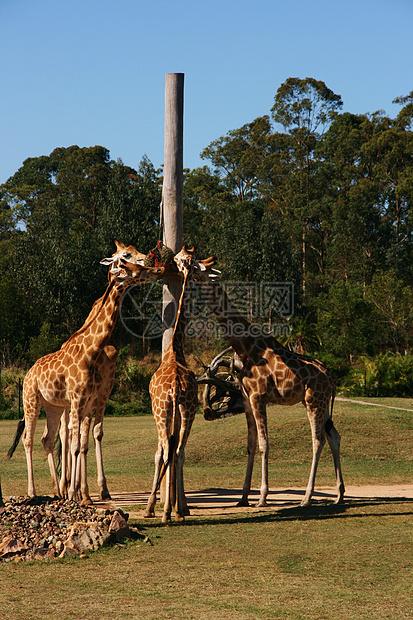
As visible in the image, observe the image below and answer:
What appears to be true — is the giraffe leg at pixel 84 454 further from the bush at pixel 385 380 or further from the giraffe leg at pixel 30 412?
the bush at pixel 385 380

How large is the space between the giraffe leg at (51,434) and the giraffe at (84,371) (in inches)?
14.4

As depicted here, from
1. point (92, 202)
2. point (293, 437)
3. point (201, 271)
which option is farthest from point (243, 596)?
point (92, 202)

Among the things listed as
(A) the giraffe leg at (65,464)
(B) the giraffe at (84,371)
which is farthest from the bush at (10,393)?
(B) the giraffe at (84,371)

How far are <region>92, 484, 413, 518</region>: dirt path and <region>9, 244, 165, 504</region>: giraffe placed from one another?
3.54 ft

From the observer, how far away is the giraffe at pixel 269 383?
1095cm

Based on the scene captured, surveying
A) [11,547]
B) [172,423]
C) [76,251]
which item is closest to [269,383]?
[172,423]

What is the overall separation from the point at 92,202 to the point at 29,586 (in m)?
54.8

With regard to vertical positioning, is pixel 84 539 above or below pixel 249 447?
below

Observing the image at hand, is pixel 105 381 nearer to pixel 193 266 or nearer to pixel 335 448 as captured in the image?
pixel 193 266

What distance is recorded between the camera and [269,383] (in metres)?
11.0

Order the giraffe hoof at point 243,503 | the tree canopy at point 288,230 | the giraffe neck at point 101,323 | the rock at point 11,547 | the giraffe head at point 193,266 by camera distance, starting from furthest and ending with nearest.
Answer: the tree canopy at point 288,230 < the giraffe hoof at point 243,503 < the giraffe neck at point 101,323 < the giraffe head at point 193,266 < the rock at point 11,547

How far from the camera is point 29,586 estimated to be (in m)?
6.82

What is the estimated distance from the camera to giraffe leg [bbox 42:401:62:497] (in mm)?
11516

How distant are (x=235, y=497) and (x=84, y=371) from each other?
12.3 feet
